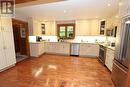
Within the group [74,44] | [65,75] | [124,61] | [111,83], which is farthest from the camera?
[74,44]

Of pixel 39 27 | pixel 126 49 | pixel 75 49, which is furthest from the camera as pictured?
pixel 39 27

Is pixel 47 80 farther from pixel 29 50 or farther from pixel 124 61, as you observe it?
pixel 29 50

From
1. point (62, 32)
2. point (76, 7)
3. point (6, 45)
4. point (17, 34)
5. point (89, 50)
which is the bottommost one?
point (89, 50)

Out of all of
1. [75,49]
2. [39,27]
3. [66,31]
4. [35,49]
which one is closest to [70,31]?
[66,31]

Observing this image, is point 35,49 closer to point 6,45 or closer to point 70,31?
point 6,45

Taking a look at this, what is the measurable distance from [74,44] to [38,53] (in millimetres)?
2357

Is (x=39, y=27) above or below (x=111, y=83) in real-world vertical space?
above

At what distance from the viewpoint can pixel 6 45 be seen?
3.45 m

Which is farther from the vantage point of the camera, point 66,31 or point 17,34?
point 66,31

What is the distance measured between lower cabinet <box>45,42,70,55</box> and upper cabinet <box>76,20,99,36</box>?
3.85 ft

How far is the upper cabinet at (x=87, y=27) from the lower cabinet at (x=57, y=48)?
117 centimetres

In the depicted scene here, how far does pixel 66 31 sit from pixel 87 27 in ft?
5.14

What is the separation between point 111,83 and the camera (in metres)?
2.64

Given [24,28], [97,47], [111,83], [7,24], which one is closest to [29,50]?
[24,28]
